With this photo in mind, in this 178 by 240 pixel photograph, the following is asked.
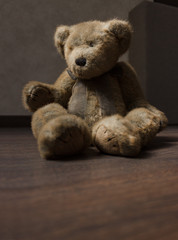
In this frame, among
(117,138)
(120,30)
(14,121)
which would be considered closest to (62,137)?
(117,138)

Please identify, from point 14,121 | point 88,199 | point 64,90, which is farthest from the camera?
point 14,121

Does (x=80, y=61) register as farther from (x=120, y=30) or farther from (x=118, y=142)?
(x=118, y=142)

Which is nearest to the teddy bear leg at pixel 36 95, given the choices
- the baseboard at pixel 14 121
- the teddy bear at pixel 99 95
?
the teddy bear at pixel 99 95

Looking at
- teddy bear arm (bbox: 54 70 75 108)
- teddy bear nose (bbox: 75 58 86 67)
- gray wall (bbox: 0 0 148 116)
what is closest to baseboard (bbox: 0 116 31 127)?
gray wall (bbox: 0 0 148 116)

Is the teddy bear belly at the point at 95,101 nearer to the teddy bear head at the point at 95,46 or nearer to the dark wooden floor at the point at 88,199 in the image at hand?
the teddy bear head at the point at 95,46

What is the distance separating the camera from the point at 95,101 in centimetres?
76

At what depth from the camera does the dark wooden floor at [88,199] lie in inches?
10.6

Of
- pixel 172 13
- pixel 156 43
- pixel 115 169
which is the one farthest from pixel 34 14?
pixel 115 169

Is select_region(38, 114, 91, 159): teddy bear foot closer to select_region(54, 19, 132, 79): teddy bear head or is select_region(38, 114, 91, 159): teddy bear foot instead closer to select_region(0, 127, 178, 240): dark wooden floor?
select_region(0, 127, 178, 240): dark wooden floor

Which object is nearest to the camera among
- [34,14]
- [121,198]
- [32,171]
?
[121,198]

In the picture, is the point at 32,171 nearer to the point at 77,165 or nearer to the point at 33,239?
the point at 77,165

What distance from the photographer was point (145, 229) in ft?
0.91

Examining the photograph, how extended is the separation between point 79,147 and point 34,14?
1.29m

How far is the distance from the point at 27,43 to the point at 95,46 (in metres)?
0.99
